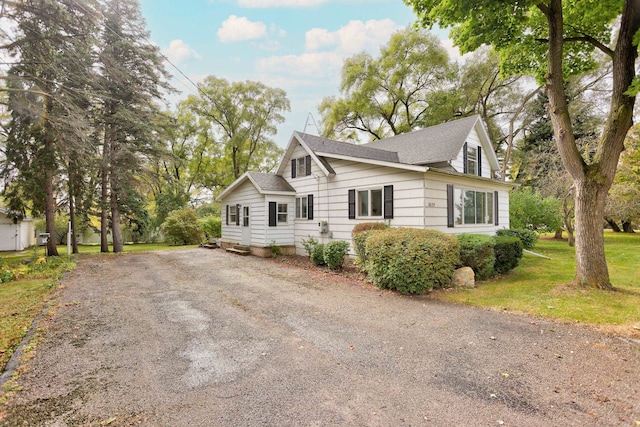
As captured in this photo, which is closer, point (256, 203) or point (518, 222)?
point (256, 203)

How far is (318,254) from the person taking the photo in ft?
36.4

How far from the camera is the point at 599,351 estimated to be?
3980 mm

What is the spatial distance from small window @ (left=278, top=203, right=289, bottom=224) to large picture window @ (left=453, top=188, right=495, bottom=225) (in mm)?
7546

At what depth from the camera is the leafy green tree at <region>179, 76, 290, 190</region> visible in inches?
1139

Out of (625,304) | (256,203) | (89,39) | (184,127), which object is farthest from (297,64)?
(625,304)

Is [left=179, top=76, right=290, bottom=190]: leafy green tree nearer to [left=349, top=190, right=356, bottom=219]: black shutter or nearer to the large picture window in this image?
[left=349, top=190, right=356, bottom=219]: black shutter

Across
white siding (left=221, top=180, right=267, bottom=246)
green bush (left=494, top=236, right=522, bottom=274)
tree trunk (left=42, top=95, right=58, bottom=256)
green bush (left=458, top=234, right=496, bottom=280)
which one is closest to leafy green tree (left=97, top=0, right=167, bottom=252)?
tree trunk (left=42, top=95, right=58, bottom=256)

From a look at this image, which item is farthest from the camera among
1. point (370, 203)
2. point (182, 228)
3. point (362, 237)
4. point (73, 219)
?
point (182, 228)

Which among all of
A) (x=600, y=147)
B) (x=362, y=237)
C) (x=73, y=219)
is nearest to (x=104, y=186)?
(x=73, y=219)

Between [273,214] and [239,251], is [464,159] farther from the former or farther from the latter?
[239,251]

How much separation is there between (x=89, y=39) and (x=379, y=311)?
1237 cm

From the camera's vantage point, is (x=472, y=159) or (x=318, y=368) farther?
(x=472, y=159)

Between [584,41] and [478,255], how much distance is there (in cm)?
660

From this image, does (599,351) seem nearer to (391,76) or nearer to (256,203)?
(256,203)
